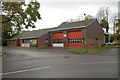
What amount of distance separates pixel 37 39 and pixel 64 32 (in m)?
9.26

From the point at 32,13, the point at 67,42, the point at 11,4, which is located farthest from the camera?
the point at 67,42

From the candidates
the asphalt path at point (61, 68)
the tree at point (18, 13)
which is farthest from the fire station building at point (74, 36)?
the asphalt path at point (61, 68)

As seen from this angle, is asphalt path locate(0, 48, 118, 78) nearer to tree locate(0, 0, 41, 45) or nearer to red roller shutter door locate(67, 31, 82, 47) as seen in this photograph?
tree locate(0, 0, 41, 45)

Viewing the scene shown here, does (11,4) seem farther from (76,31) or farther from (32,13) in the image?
(76,31)

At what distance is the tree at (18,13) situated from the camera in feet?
95.1

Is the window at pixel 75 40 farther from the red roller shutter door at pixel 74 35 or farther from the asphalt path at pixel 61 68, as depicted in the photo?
the asphalt path at pixel 61 68

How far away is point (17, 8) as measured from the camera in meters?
29.1

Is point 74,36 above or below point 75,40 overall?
above

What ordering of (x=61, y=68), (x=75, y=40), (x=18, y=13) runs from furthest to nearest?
(x=75, y=40)
(x=18, y=13)
(x=61, y=68)

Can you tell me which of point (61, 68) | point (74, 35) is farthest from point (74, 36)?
Answer: point (61, 68)

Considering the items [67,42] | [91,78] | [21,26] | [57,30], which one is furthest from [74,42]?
[91,78]

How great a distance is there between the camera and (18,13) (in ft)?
98.2

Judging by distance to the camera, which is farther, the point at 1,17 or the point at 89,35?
the point at 89,35

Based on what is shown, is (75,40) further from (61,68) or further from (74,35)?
(61,68)
